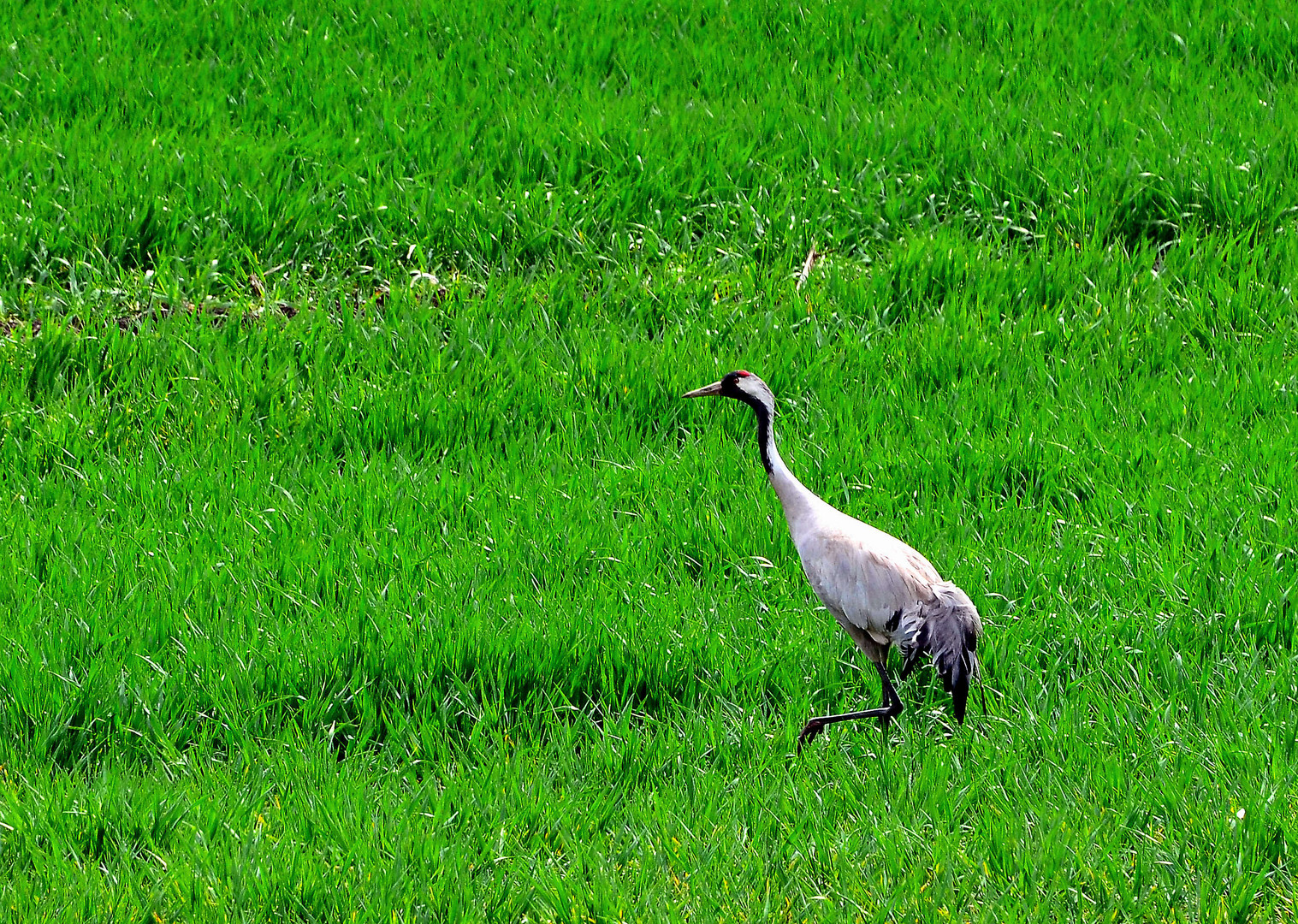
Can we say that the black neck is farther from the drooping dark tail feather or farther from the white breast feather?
the drooping dark tail feather

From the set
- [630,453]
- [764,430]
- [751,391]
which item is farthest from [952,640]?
[630,453]

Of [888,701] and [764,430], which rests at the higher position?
[764,430]

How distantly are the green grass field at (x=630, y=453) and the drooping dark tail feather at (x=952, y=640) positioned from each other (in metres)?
0.18

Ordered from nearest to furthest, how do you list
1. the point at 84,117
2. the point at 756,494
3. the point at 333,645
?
the point at 333,645
the point at 756,494
the point at 84,117

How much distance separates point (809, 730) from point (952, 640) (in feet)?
1.61

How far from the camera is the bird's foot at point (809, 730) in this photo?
4.05 m

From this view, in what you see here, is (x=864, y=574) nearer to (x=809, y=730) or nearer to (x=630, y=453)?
(x=809, y=730)

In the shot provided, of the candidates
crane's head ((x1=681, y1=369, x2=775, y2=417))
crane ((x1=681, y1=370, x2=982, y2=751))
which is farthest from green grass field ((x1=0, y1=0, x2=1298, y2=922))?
crane's head ((x1=681, y1=369, x2=775, y2=417))

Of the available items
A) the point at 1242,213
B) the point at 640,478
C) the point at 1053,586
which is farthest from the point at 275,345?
the point at 1242,213

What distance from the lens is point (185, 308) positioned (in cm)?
664

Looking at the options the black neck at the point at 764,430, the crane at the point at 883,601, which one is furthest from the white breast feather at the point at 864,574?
the black neck at the point at 764,430

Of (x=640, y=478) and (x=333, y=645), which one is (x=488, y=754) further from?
(x=640, y=478)

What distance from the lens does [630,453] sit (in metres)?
5.81

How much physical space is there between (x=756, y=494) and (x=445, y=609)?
4.54 feet
